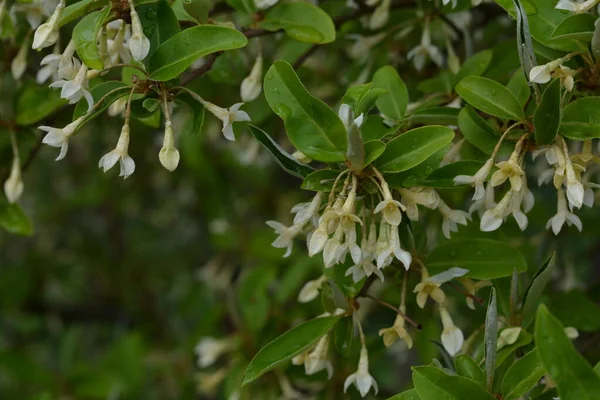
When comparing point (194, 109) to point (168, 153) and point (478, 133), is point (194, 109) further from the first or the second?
point (478, 133)

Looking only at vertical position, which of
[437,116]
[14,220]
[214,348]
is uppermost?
[437,116]

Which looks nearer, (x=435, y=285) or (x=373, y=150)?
(x=373, y=150)

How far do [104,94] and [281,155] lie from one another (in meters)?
0.31

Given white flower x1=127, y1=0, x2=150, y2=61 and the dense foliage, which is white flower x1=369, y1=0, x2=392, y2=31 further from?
white flower x1=127, y1=0, x2=150, y2=61

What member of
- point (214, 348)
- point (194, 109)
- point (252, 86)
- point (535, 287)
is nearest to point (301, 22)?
point (252, 86)

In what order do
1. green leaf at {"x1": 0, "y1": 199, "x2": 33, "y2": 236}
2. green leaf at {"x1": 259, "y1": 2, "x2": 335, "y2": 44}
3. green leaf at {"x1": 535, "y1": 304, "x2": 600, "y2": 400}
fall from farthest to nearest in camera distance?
green leaf at {"x1": 0, "y1": 199, "x2": 33, "y2": 236} < green leaf at {"x1": 259, "y1": 2, "x2": 335, "y2": 44} < green leaf at {"x1": 535, "y1": 304, "x2": 600, "y2": 400}

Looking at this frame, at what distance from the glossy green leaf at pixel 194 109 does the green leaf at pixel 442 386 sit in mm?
543

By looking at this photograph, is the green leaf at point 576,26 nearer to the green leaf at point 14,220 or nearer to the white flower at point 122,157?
the white flower at point 122,157

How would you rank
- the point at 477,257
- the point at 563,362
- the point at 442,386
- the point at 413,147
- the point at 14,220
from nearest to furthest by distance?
the point at 563,362
the point at 442,386
the point at 413,147
the point at 477,257
the point at 14,220

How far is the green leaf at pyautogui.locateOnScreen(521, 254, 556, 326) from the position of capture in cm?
131

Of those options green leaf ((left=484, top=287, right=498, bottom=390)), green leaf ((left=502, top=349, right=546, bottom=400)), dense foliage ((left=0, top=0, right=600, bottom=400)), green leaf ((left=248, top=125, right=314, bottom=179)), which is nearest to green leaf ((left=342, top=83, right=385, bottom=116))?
dense foliage ((left=0, top=0, right=600, bottom=400))

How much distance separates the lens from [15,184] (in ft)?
5.46

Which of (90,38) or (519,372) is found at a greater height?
(90,38)

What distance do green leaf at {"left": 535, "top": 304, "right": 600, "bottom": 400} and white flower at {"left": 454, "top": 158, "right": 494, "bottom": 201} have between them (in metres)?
0.30
